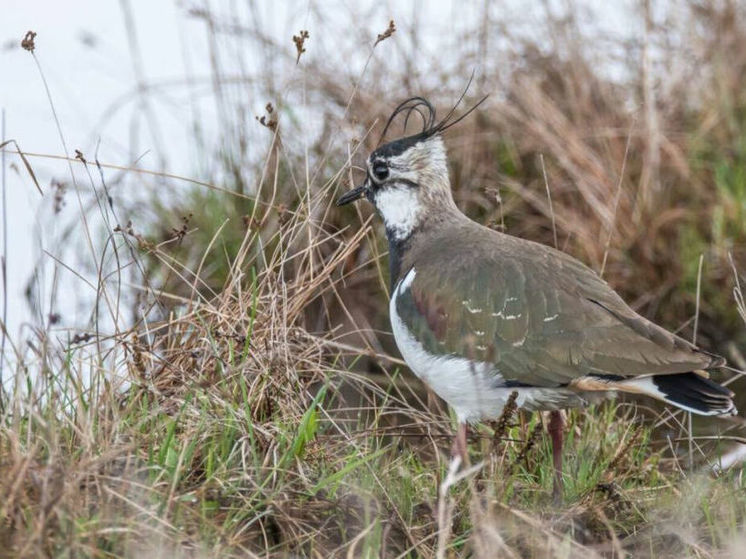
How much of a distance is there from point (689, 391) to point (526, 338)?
56 centimetres

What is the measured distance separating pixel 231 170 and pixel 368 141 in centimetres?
80

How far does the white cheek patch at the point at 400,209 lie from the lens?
195 inches

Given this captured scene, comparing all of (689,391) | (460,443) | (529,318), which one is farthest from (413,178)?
(689,391)

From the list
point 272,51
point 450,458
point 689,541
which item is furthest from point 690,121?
point 689,541

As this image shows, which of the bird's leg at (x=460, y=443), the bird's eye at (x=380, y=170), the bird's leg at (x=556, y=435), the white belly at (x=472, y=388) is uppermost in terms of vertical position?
the bird's eye at (x=380, y=170)

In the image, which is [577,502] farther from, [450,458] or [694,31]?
[694,31]

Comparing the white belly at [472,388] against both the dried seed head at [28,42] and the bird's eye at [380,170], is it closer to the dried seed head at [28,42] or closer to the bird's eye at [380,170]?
the bird's eye at [380,170]

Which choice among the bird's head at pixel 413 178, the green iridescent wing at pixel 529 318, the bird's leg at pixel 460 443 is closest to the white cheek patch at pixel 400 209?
the bird's head at pixel 413 178

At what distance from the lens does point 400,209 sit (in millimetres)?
4980

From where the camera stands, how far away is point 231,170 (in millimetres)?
7195

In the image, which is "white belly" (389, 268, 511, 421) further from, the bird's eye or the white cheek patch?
the bird's eye

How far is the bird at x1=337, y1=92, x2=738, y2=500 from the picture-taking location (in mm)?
4137

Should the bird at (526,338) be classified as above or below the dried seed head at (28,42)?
below

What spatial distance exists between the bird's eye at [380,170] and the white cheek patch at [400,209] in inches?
2.0
